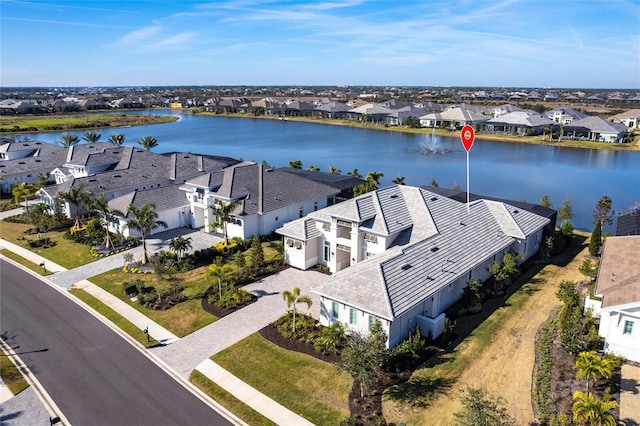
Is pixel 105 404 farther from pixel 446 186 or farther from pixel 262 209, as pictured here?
pixel 446 186

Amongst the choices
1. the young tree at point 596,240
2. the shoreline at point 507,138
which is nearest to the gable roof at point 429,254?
the young tree at point 596,240

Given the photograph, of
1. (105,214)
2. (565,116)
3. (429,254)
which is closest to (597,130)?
(565,116)

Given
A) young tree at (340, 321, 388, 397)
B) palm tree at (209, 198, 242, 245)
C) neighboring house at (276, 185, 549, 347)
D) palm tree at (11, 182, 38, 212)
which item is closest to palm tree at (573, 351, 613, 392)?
neighboring house at (276, 185, 549, 347)

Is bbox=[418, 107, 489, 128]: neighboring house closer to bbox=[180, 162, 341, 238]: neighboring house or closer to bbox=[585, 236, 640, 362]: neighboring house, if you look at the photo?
bbox=[180, 162, 341, 238]: neighboring house

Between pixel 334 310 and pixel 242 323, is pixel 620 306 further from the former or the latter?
pixel 242 323

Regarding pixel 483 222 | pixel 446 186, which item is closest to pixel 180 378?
pixel 483 222
